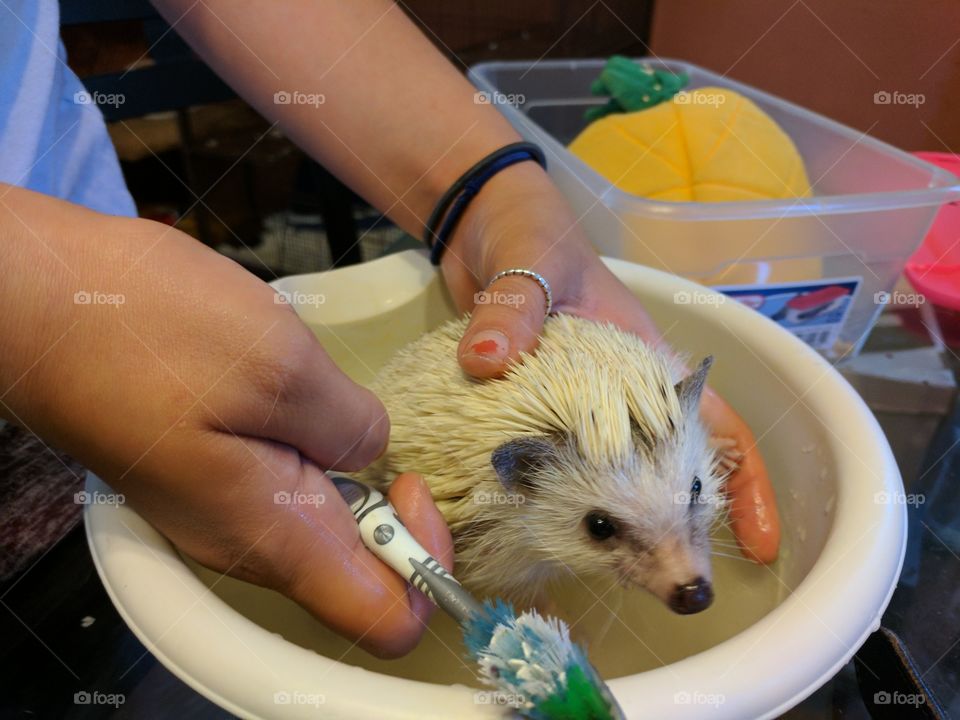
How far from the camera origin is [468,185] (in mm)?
1067

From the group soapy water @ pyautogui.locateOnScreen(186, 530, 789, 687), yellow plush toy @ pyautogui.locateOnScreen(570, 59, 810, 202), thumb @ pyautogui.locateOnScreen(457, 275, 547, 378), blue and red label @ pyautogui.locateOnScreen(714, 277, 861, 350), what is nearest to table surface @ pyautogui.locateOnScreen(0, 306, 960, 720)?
soapy water @ pyautogui.locateOnScreen(186, 530, 789, 687)

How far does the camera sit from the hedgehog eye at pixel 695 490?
0.83 metres

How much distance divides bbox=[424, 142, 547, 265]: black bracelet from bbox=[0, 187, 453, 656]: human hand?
496 mm

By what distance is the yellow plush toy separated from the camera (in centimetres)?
134

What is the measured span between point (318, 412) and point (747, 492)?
0.58 metres

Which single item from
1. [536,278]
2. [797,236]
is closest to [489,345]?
[536,278]

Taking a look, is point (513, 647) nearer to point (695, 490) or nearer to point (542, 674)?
point (542, 674)

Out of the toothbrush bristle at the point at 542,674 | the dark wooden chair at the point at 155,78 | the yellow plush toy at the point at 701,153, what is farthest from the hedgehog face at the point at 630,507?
the dark wooden chair at the point at 155,78

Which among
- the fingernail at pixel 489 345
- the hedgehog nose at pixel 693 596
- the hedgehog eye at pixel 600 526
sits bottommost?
the hedgehog nose at pixel 693 596

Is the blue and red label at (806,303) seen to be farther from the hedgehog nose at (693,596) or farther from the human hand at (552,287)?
the hedgehog nose at (693,596)

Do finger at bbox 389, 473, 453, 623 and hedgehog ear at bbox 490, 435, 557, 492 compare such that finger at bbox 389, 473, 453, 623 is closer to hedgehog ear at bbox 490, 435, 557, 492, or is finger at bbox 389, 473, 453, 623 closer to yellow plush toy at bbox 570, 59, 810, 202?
hedgehog ear at bbox 490, 435, 557, 492

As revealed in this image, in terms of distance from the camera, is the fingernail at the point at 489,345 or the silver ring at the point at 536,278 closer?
the fingernail at the point at 489,345

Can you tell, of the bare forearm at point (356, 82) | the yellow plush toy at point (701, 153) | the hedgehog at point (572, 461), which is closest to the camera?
the hedgehog at point (572, 461)

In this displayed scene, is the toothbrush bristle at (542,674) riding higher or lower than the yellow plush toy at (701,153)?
lower
